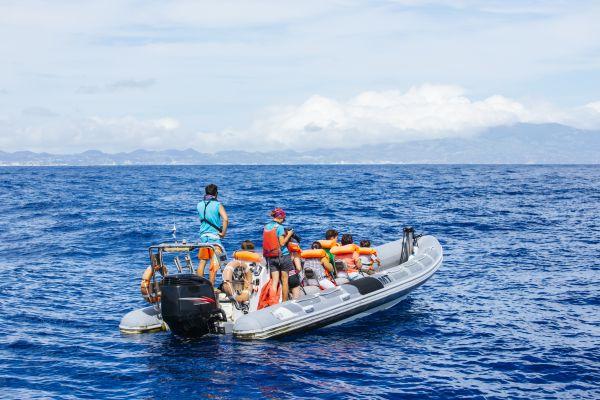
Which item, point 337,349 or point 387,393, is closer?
point 387,393

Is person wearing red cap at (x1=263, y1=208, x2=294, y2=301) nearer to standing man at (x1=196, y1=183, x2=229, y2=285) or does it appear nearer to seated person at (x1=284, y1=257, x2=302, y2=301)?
seated person at (x1=284, y1=257, x2=302, y2=301)

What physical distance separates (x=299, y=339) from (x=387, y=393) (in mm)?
2930

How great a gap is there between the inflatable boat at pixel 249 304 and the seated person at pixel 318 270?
0.84ft

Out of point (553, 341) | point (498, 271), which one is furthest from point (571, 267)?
point (553, 341)

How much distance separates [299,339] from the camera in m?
12.6

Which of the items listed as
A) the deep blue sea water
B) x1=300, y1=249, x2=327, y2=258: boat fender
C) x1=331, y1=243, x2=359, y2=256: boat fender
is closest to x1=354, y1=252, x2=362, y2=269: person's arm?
x1=331, y1=243, x2=359, y2=256: boat fender

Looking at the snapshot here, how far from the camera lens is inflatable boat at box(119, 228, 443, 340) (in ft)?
38.0

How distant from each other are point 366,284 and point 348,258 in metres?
1.21

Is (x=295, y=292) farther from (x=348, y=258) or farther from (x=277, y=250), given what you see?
(x=348, y=258)

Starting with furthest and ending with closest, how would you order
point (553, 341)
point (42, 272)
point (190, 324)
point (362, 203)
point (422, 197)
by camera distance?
point (422, 197), point (362, 203), point (42, 272), point (553, 341), point (190, 324)

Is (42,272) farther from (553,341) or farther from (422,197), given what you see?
(422,197)

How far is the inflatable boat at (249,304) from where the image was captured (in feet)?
38.0

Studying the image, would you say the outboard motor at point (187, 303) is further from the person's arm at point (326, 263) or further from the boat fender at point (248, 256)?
the person's arm at point (326, 263)

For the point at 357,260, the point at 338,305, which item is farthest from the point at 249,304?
the point at 357,260
